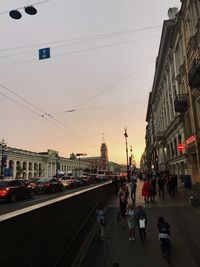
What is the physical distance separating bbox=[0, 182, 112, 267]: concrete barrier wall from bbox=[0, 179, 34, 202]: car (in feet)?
40.0

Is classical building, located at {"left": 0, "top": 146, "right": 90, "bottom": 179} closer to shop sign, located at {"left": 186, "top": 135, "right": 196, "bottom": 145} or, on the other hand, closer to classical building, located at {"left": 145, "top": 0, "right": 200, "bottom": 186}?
classical building, located at {"left": 145, "top": 0, "right": 200, "bottom": 186}

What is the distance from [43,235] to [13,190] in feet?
55.4

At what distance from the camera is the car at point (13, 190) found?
21.5 metres

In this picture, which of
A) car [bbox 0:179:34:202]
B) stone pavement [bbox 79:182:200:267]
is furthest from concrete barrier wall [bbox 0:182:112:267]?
car [bbox 0:179:34:202]

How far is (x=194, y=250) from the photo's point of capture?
902 cm

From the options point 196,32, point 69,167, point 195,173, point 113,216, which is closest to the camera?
point 113,216

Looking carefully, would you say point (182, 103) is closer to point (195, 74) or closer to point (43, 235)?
point (195, 74)

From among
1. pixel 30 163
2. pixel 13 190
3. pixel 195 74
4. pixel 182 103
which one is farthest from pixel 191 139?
pixel 30 163

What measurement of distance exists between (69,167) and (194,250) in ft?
459

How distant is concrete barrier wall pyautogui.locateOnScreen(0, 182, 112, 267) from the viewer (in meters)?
4.74

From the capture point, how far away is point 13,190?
22.2 metres

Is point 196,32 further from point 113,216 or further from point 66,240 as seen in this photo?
point 66,240

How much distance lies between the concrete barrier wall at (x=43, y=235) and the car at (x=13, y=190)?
12.2 metres

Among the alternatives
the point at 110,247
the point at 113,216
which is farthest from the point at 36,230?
the point at 113,216
